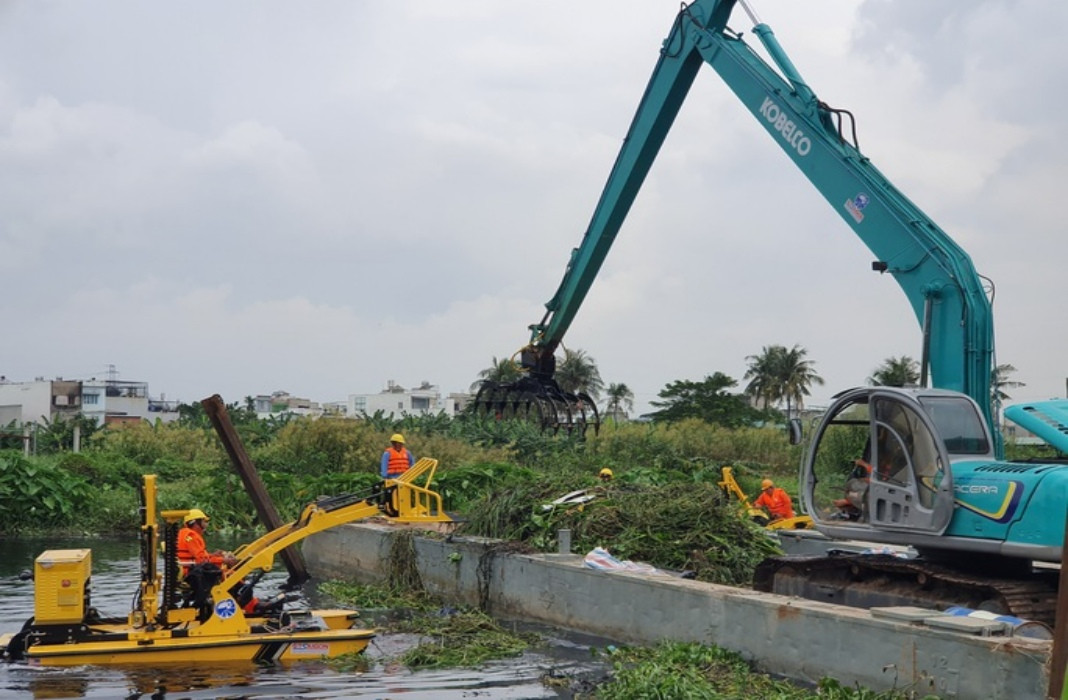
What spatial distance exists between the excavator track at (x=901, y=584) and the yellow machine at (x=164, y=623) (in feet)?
16.0

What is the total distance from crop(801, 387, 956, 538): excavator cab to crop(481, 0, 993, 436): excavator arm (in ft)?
6.58

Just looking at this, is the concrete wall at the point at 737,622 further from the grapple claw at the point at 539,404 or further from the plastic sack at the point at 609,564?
the grapple claw at the point at 539,404

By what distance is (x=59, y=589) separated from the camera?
1249cm

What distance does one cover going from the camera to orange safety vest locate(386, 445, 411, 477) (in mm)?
20656

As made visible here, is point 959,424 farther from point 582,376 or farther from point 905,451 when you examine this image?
point 582,376

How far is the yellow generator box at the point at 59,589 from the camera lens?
40.9 feet

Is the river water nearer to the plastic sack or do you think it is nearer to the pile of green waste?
the plastic sack

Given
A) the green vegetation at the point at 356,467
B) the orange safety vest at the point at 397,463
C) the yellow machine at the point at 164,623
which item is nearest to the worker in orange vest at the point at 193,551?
the yellow machine at the point at 164,623

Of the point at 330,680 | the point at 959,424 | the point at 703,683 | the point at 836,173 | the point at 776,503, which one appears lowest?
the point at 330,680

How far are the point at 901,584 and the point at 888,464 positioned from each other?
132 centimetres

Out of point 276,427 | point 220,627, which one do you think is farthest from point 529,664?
point 276,427

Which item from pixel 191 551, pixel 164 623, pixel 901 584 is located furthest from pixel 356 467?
pixel 901 584

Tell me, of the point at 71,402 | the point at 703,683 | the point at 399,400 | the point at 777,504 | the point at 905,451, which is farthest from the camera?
the point at 399,400

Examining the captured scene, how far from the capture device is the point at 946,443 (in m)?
12.2
